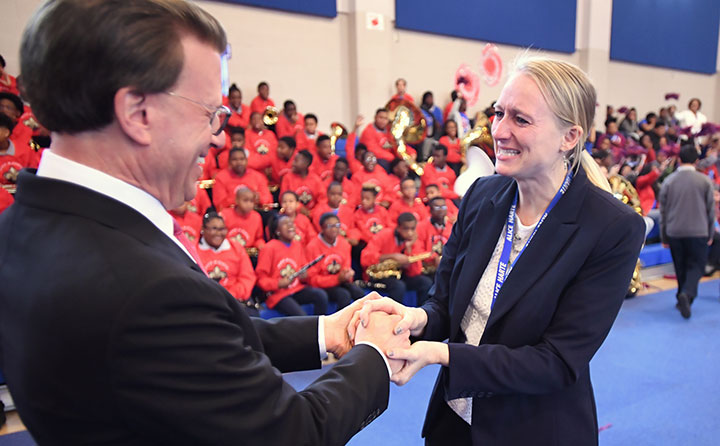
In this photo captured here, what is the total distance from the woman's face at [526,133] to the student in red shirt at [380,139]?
6.15 meters

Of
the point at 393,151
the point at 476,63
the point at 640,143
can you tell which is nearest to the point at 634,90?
the point at 640,143

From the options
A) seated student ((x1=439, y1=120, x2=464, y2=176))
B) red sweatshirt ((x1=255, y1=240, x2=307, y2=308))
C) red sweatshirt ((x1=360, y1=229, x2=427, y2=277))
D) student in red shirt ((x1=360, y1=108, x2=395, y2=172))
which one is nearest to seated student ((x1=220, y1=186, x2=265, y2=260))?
red sweatshirt ((x1=255, y1=240, x2=307, y2=308))

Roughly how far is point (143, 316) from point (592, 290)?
3.55 feet

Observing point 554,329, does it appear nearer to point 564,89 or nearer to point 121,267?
point 564,89

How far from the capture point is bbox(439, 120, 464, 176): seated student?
313 inches

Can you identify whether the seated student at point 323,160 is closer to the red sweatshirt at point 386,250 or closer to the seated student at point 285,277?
the red sweatshirt at point 386,250

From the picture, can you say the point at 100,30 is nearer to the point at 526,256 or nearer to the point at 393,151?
the point at 526,256

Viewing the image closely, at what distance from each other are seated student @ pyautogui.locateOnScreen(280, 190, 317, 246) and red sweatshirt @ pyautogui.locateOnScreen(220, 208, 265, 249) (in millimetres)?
306

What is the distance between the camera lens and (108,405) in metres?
0.65

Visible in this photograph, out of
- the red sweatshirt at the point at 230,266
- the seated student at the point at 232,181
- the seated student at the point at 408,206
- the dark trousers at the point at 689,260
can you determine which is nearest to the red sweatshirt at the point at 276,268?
the red sweatshirt at the point at 230,266

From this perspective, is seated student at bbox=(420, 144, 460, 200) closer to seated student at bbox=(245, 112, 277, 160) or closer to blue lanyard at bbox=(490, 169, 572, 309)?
seated student at bbox=(245, 112, 277, 160)

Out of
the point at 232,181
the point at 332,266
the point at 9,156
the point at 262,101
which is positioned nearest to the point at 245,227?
the point at 232,181

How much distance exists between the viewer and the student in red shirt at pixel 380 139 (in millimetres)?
7551

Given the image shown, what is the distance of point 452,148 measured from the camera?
26.4 ft
